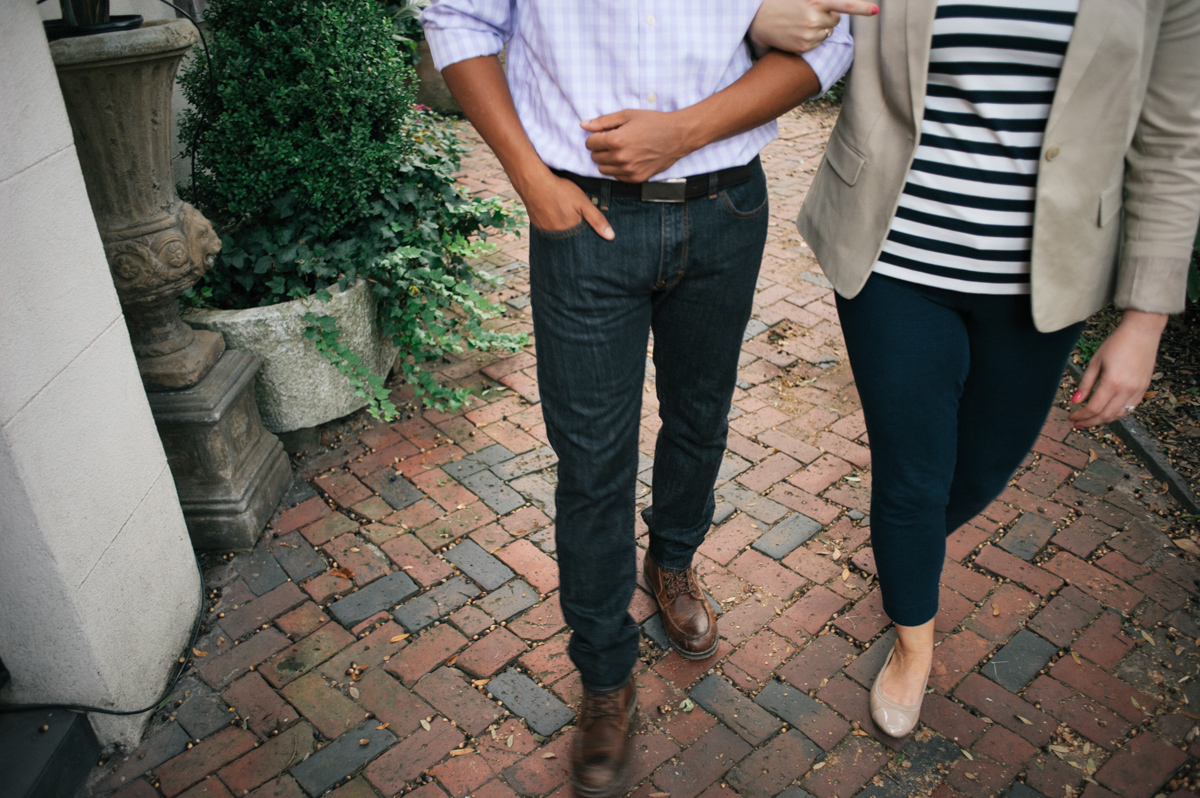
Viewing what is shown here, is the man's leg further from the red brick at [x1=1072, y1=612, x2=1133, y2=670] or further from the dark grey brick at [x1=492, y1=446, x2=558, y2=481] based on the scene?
the red brick at [x1=1072, y1=612, x2=1133, y2=670]

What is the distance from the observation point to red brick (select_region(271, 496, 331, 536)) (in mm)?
2828

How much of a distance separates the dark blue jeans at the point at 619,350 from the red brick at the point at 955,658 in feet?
3.09

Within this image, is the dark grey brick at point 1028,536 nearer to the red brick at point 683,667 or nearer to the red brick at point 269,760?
the red brick at point 683,667

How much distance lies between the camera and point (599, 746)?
198 centimetres

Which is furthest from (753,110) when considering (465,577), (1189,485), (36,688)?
(1189,485)

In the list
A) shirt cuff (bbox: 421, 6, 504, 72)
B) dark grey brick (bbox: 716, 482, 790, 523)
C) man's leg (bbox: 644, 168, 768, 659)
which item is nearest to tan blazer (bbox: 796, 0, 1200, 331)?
man's leg (bbox: 644, 168, 768, 659)

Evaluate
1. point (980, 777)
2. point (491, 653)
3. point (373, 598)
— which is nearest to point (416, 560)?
point (373, 598)

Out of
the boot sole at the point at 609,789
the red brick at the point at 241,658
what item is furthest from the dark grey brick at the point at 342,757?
the boot sole at the point at 609,789

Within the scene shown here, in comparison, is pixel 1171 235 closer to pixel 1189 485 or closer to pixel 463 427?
pixel 1189 485

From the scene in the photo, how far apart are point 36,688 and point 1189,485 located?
12.1 ft

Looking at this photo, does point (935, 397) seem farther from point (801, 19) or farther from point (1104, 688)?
point (1104, 688)

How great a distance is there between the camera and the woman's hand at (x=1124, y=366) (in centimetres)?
164

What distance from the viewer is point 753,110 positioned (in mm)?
1615

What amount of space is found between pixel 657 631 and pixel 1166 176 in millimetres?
1659
